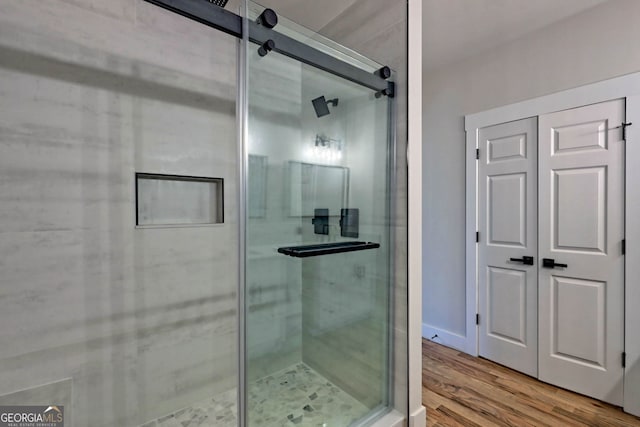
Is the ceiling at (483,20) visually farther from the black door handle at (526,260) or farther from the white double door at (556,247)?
the black door handle at (526,260)

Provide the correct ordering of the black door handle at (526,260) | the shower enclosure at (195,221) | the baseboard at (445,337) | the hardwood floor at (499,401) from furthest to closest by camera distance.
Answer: the baseboard at (445,337) → the black door handle at (526,260) → the hardwood floor at (499,401) → the shower enclosure at (195,221)

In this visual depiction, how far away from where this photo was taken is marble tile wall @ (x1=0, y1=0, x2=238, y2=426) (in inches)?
52.2

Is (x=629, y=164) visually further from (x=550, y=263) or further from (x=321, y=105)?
(x=321, y=105)

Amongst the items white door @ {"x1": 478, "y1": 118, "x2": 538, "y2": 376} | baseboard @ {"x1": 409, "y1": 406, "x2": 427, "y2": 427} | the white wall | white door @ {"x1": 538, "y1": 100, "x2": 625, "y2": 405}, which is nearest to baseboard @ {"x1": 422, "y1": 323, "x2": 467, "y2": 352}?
the white wall

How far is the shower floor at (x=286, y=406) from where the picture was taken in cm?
137

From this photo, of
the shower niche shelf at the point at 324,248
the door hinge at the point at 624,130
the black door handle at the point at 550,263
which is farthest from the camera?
the black door handle at the point at 550,263

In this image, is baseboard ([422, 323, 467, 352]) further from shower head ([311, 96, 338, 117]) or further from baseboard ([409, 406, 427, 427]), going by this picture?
shower head ([311, 96, 338, 117])

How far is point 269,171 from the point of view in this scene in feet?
4.36

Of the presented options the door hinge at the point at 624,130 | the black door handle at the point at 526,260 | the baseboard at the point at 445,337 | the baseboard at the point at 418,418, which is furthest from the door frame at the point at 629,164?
the baseboard at the point at 418,418

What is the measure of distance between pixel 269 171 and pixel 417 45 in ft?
3.78

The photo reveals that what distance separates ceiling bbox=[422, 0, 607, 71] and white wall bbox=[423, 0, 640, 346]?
0.33 ft

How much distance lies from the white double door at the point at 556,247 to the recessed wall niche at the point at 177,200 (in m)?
2.27

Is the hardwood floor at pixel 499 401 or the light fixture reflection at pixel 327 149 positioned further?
the hardwood floor at pixel 499 401

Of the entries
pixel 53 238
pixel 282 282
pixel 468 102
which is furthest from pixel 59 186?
pixel 468 102
